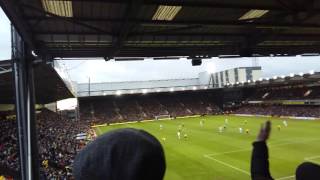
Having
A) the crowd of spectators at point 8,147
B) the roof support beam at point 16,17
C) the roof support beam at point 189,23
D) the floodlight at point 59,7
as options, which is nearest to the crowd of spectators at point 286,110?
the crowd of spectators at point 8,147

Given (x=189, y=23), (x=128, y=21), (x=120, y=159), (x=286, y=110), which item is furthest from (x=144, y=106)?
(x=120, y=159)

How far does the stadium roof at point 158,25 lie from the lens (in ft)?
34.8

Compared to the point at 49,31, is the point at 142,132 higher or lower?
lower

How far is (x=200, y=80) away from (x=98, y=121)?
49814 mm

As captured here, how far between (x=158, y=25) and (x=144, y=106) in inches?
3333

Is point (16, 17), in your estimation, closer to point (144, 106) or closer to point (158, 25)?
point (158, 25)

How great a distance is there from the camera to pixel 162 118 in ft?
292

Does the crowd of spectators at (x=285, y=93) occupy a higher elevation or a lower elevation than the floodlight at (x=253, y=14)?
lower

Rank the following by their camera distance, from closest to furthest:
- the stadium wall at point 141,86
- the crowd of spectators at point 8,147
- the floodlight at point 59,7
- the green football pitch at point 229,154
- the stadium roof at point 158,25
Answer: the floodlight at point 59,7, the stadium roof at point 158,25, the crowd of spectators at point 8,147, the green football pitch at point 229,154, the stadium wall at point 141,86

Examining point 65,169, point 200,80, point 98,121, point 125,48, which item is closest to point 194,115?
point 98,121

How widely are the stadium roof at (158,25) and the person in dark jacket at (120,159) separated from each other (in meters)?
7.55

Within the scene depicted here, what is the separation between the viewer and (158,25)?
1264 cm

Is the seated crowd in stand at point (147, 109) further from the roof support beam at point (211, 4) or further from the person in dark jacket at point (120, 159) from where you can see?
the person in dark jacket at point (120, 159)

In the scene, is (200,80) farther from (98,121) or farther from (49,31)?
(49,31)
